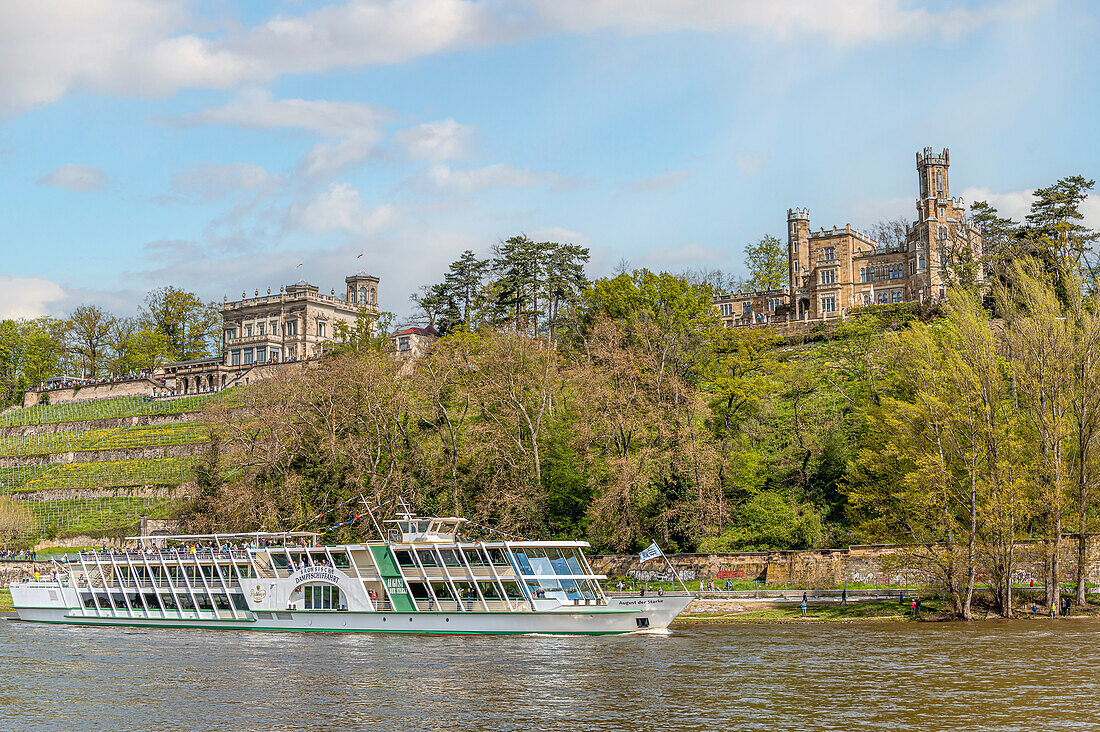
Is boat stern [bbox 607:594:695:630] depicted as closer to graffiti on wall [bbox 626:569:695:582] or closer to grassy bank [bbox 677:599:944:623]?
grassy bank [bbox 677:599:944:623]

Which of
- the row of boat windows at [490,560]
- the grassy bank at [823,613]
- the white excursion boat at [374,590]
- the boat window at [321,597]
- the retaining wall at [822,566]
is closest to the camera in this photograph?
the white excursion boat at [374,590]

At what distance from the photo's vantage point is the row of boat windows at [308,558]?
153ft

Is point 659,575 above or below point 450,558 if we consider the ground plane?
below

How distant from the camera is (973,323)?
4512 centimetres

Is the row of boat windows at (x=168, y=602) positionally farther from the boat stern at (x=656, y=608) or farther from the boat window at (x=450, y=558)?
the boat stern at (x=656, y=608)

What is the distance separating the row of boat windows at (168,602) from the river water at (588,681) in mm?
6534

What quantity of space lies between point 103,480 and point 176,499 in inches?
477

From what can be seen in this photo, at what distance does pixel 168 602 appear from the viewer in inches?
2013

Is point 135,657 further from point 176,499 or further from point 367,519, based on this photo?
point 176,499

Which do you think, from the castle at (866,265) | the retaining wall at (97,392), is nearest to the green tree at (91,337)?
the retaining wall at (97,392)

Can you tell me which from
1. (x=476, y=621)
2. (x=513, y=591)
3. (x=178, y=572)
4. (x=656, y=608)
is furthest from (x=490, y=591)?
(x=178, y=572)

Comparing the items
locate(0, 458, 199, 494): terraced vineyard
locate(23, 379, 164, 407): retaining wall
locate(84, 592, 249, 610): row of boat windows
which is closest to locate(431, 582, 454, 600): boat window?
locate(84, 592, 249, 610): row of boat windows

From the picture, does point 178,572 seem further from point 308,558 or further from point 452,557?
point 452,557

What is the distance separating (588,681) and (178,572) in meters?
28.5
